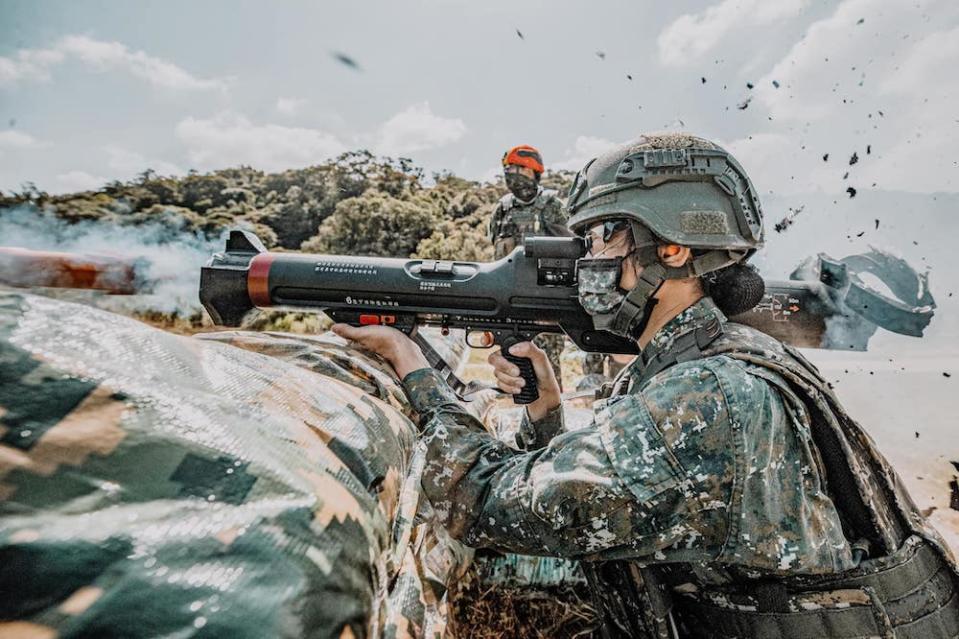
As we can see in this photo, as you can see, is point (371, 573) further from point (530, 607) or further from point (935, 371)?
point (935, 371)

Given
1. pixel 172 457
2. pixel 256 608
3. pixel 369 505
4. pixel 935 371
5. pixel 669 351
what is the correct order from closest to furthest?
pixel 256 608, pixel 172 457, pixel 369 505, pixel 669 351, pixel 935 371

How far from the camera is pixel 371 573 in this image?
0.92 m

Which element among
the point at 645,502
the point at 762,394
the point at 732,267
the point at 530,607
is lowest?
the point at 530,607

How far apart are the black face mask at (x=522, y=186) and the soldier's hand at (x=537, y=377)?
20.6ft

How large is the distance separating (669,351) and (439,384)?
102cm

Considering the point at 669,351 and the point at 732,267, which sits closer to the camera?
the point at 669,351

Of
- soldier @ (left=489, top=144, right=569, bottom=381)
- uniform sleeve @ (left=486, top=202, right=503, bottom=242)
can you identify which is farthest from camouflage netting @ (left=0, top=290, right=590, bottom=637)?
uniform sleeve @ (left=486, top=202, right=503, bottom=242)

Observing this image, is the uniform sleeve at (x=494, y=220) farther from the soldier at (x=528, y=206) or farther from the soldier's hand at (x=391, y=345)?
the soldier's hand at (x=391, y=345)

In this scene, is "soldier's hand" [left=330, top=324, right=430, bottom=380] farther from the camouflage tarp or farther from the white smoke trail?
the camouflage tarp

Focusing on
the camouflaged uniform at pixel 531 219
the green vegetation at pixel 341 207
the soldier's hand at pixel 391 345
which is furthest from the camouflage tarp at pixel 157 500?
the green vegetation at pixel 341 207

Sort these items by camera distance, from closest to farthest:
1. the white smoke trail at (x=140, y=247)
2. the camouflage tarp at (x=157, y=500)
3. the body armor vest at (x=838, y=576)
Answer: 1. the camouflage tarp at (x=157, y=500)
2. the body armor vest at (x=838, y=576)
3. the white smoke trail at (x=140, y=247)

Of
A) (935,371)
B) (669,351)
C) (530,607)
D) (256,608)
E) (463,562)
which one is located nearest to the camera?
(256,608)

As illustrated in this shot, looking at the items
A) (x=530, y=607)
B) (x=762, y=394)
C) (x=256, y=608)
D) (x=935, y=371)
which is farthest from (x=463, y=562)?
(x=935, y=371)

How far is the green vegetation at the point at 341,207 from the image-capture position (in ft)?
58.0
